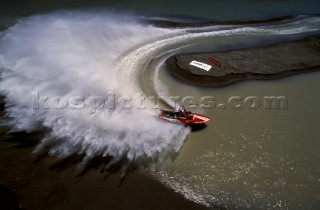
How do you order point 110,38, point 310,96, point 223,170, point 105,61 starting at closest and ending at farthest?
point 223,170, point 310,96, point 105,61, point 110,38

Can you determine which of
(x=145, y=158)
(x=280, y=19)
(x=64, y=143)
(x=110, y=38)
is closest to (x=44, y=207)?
(x=64, y=143)

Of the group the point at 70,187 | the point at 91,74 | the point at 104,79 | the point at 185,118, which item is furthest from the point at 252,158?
the point at 91,74

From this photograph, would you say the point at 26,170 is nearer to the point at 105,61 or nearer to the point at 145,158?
the point at 145,158

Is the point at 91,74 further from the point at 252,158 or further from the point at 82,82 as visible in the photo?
the point at 252,158

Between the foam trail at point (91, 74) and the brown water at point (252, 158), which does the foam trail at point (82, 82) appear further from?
the brown water at point (252, 158)

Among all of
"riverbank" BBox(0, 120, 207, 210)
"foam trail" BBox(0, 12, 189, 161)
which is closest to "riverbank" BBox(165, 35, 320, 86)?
"foam trail" BBox(0, 12, 189, 161)

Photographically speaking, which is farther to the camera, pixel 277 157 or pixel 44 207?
pixel 277 157

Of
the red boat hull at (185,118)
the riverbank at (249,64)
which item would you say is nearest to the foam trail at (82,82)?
the red boat hull at (185,118)
